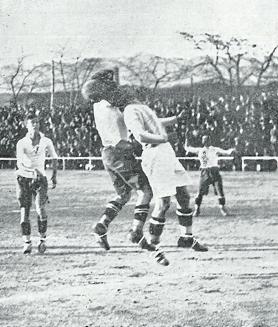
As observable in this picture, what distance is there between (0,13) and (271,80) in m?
2.71

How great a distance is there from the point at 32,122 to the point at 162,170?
1.59 m

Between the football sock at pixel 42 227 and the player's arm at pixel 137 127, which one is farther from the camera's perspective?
the football sock at pixel 42 227

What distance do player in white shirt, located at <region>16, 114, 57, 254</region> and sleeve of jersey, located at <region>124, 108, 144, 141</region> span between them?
1657mm

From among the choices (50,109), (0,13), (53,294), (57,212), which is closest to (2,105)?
(50,109)

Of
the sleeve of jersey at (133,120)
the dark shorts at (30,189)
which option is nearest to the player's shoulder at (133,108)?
the sleeve of jersey at (133,120)

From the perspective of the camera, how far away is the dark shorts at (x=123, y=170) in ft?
14.9

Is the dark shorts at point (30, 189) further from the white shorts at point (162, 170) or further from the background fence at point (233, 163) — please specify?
the background fence at point (233, 163)

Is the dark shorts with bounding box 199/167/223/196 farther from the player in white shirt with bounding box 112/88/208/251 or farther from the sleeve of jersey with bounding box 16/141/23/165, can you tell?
the player in white shirt with bounding box 112/88/208/251

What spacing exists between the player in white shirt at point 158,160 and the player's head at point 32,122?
4.48 feet

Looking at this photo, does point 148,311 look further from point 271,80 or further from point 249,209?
point 249,209

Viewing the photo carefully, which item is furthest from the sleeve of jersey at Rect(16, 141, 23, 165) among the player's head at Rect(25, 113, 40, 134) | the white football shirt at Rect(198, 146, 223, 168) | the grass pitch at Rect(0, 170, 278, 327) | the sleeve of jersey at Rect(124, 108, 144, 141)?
the white football shirt at Rect(198, 146, 223, 168)

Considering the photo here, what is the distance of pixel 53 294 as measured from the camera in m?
4.63

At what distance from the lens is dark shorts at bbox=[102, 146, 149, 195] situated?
454cm

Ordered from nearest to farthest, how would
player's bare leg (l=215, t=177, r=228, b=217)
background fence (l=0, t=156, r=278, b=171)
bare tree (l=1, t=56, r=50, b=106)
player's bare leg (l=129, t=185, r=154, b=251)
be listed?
player's bare leg (l=129, t=185, r=154, b=251), bare tree (l=1, t=56, r=50, b=106), player's bare leg (l=215, t=177, r=228, b=217), background fence (l=0, t=156, r=278, b=171)
